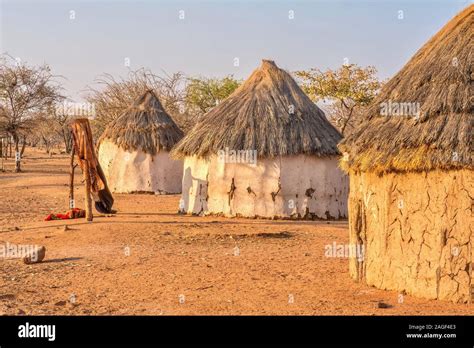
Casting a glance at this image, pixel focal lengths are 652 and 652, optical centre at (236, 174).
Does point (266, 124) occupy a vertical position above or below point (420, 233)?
above

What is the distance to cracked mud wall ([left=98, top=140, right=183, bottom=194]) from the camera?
21.1 metres

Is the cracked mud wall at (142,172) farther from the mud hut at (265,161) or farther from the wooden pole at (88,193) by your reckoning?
the wooden pole at (88,193)

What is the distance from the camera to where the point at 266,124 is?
1505 centimetres

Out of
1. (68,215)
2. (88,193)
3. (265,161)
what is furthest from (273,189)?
(68,215)

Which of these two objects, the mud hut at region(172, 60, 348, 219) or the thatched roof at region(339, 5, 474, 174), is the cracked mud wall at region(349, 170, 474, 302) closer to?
the thatched roof at region(339, 5, 474, 174)

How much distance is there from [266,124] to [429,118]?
7.92m

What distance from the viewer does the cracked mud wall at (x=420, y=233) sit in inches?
268

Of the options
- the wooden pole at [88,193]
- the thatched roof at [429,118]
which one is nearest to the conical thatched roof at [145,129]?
the wooden pole at [88,193]

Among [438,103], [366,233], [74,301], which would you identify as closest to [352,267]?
[366,233]

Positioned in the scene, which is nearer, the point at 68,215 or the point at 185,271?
the point at 185,271

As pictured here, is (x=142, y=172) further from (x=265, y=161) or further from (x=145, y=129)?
(x=265, y=161)

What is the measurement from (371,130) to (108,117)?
27459 mm

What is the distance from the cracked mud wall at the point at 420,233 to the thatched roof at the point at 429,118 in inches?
7.8

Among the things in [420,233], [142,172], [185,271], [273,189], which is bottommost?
[185,271]
